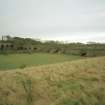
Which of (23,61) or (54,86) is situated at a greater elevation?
(23,61)

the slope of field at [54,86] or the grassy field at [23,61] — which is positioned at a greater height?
the grassy field at [23,61]

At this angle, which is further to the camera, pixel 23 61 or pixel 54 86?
pixel 23 61

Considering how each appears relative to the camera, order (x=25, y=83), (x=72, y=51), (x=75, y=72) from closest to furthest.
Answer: (x=25, y=83), (x=75, y=72), (x=72, y=51)

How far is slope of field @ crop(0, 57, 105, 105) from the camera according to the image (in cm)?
830

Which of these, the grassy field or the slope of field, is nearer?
the slope of field

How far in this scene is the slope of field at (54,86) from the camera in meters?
8.30

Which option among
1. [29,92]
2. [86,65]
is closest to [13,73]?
[29,92]

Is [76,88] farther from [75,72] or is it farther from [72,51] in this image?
[72,51]

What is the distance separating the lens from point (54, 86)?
30.5 feet

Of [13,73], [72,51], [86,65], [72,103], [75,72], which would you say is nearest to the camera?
[72,103]

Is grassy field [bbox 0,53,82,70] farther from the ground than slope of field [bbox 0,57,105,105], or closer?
farther from the ground

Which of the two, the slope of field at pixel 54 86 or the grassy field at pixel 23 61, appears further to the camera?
the grassy field at pixel 23 61

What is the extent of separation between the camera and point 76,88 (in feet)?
30.7

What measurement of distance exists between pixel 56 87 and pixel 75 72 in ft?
5.99
